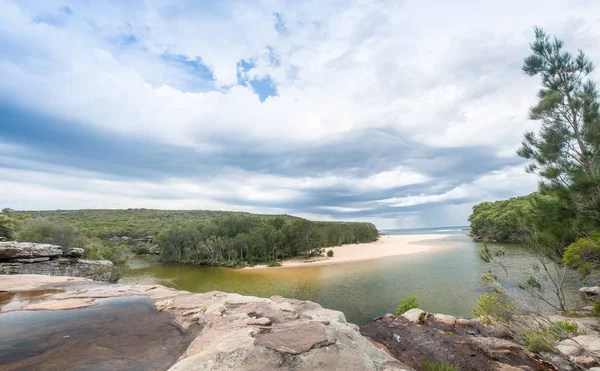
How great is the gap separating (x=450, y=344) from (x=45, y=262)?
31.6 meters

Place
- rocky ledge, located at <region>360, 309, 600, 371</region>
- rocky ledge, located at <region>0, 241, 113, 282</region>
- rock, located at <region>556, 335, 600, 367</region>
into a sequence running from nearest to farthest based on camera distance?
rock, located at <region>556, 335, 600, 367</region>, rocky ledge, located at <region>360, 309, 600, 371</region>, rocky ledge, located at <region>0, 241, 113, 282</region>

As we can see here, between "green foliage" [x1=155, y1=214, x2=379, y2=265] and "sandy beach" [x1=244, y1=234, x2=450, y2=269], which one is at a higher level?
"green foliage" [x1=155, y1=214, x2=379, y2=265]

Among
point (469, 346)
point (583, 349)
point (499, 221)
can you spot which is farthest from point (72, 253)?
point (499, 221)

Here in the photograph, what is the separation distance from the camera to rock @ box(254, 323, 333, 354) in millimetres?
5801

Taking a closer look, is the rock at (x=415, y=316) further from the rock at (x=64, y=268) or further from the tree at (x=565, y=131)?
the rock at (x=64, y=268)

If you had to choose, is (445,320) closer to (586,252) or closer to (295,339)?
(586,252)

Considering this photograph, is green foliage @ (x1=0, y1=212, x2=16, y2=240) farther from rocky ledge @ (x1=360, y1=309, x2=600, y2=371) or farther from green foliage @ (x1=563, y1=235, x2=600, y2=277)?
green foliage @ (x1=563, y1=235, x2=600, y2=277)

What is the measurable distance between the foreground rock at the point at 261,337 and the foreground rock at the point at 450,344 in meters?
3.49

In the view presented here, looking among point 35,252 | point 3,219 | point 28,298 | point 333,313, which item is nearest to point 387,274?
point 333,313

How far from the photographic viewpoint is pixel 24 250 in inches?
826

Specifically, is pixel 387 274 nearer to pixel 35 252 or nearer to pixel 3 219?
pixel 35 252

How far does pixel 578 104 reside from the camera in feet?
33.7

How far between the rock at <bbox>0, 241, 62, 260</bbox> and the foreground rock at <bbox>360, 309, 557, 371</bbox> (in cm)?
2781

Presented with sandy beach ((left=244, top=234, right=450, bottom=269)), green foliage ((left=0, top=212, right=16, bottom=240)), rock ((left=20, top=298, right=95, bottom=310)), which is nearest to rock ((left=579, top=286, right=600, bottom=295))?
rock ((left=20, top=298, right=95, bottom=310))
